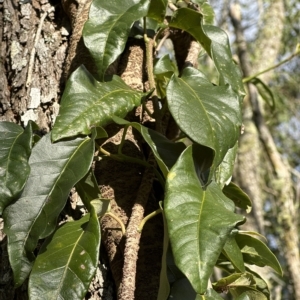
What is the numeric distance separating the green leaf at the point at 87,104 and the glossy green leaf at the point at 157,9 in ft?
0.75

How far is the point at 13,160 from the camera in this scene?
0.97m

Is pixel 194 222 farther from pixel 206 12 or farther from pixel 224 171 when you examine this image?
pixel 206 12

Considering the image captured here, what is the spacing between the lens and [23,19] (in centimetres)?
136

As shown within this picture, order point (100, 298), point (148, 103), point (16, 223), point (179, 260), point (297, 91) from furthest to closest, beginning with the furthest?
point (297, 91) < point (148, 103) < point (100, 298) < point (16, 223) < point (179, 260)

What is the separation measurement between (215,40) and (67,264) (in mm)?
571

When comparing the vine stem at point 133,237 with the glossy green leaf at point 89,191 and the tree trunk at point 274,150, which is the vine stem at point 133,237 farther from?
the tree trunk at point 274,150

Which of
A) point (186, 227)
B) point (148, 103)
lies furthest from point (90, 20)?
point (186, 227)

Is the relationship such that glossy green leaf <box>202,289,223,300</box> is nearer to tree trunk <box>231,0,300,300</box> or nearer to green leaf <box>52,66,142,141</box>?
green leaf <box>52,66,142,141</box>

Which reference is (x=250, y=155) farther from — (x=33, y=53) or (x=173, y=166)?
(x=173, y=166)

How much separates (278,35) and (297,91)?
2015 mm

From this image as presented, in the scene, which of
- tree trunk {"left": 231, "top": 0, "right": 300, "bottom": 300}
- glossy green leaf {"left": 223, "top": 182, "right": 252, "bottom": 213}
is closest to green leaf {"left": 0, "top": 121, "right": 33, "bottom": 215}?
glossy green leaf {"left": 223, "top": 182, "right": 252, "bottom": 213}

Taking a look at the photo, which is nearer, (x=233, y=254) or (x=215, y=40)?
(x=233, y=254)

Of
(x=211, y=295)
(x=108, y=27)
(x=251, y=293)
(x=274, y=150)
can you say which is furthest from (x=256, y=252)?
(x=274, y=150)

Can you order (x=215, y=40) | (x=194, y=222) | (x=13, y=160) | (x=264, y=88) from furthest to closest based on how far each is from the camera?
1. (x=264, y=88)
2. (x=215, y=40)
3. (x=13, y=160)
4. (x=194, y=222)
